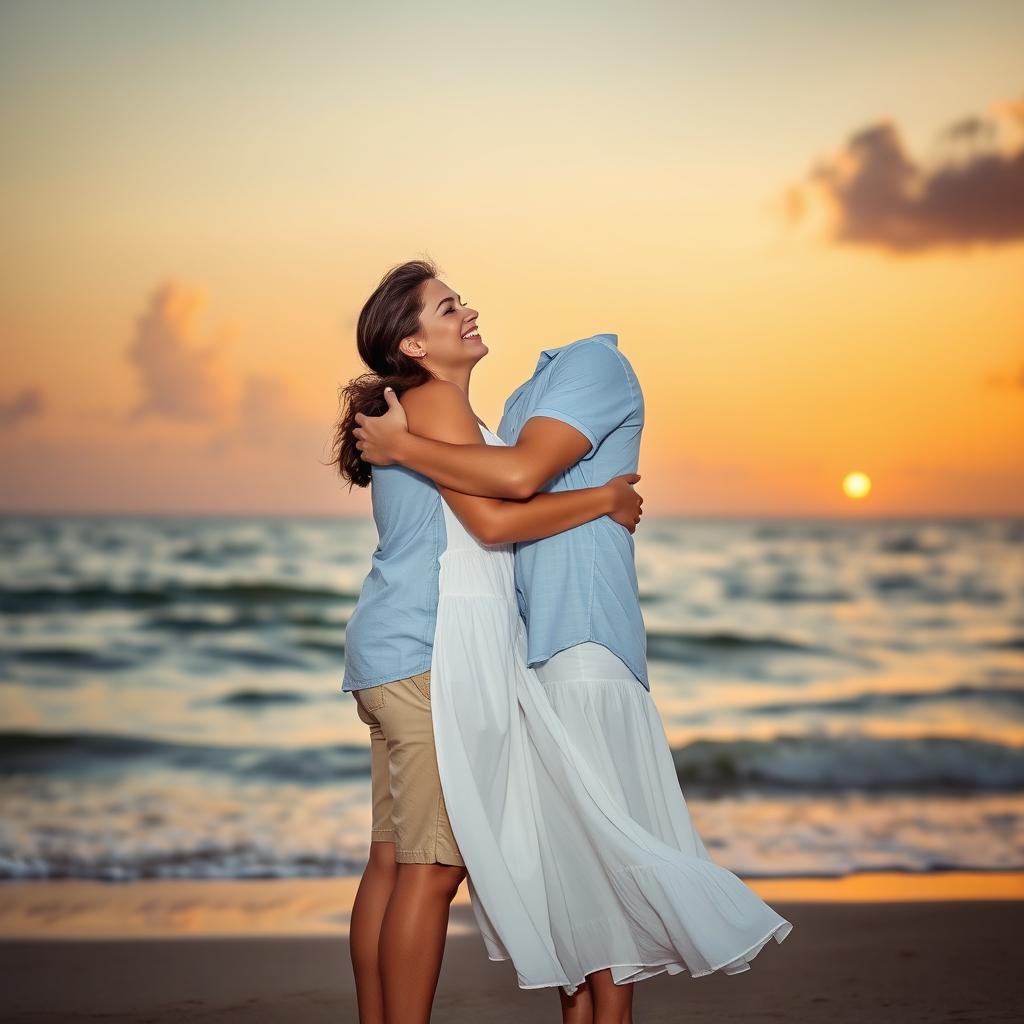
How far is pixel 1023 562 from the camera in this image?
22.1 m

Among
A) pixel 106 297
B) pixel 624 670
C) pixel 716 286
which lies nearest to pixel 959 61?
pixel 716 286

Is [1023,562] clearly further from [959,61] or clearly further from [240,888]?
[240,888]

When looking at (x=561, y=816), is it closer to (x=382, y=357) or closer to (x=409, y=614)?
(x=409, y=614)

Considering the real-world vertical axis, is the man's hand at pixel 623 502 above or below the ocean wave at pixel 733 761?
above

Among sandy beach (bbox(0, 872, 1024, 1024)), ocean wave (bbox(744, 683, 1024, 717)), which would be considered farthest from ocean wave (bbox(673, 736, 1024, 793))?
sandy beach (bbox(0, 872, 1024, 1024))

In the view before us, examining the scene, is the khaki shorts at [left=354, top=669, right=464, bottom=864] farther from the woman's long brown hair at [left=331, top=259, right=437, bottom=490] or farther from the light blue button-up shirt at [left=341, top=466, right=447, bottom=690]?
the woman's long brown hair at [left=331, top=259, right=437, bottom=490]

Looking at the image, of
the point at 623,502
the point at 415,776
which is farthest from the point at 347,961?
the point at 623,502

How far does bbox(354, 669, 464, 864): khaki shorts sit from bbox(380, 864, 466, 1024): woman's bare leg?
0.04 meters

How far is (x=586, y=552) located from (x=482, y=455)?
1.07 ft

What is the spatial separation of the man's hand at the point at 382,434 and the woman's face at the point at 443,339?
15 centimetres

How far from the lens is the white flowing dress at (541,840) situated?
2.53 metres

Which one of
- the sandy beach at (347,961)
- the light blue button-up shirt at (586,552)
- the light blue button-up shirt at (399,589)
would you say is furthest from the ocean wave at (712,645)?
the light blue button-up shirt at (399,589)

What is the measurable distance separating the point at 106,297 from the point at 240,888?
9714 mm

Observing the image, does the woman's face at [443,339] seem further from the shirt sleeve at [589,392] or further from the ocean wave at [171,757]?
the ocean wave at [171,757]
